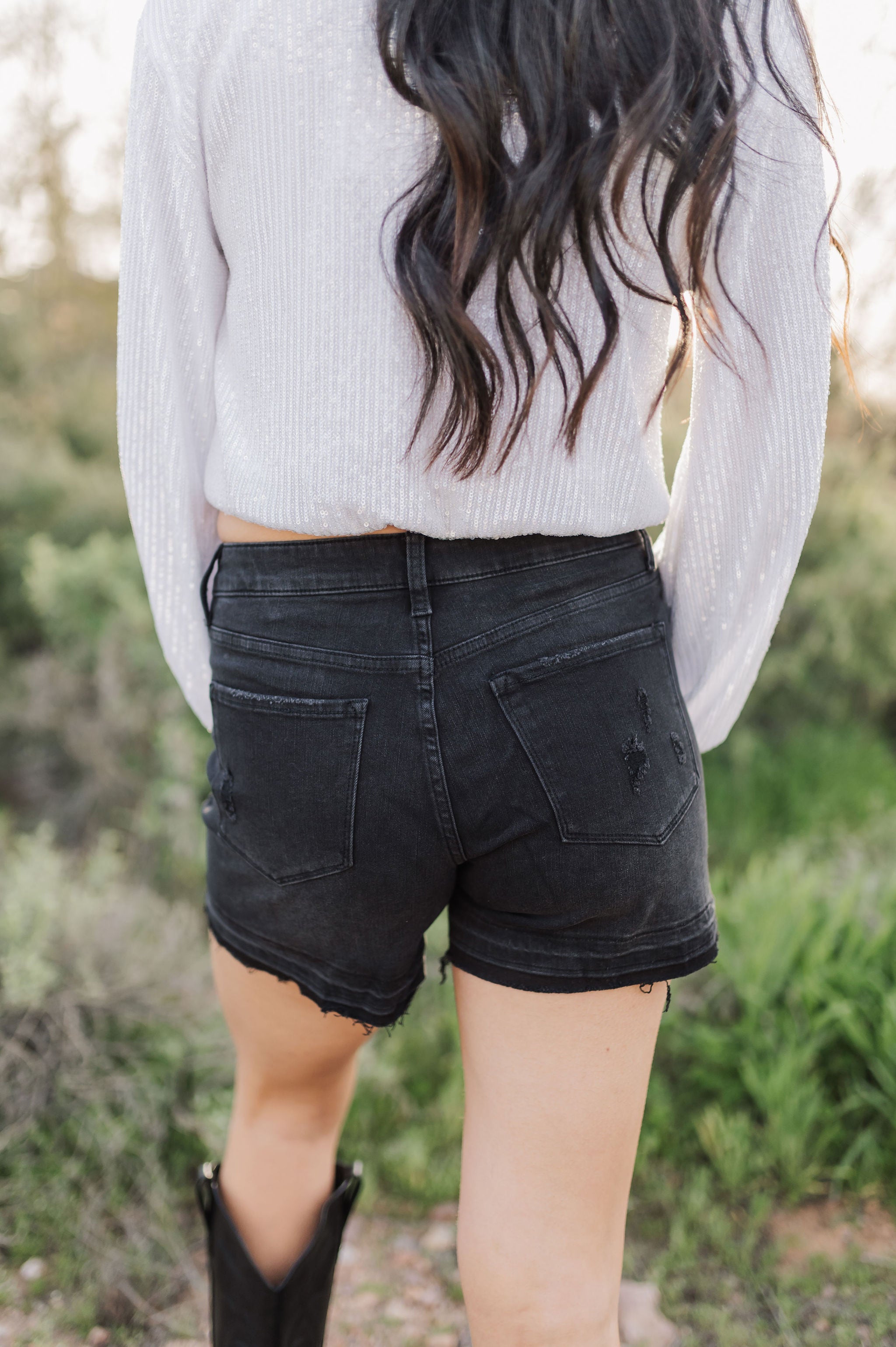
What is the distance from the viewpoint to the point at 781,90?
894 millimetres

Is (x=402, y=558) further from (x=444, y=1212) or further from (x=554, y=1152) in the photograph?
(x=444, y=1212)

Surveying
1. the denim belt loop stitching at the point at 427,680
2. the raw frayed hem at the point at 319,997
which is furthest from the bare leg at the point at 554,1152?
the denim belt loop stitching at the point at 427,680

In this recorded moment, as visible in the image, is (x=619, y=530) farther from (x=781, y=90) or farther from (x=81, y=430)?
(x=81, y=430)

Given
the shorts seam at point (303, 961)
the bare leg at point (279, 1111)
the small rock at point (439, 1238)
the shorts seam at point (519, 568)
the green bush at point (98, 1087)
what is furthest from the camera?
the small rock at point (439, 1238)

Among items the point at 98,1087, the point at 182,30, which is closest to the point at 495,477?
the point at 182,30

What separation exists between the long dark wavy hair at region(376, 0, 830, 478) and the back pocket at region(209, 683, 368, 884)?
0.28 meters

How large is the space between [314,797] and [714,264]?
0.65m

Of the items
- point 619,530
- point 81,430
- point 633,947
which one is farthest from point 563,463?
point 81,430

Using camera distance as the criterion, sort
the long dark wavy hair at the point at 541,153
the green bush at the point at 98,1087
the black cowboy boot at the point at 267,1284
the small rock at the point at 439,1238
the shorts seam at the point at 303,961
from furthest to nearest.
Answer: the small rock at the point at 439,1238 → the green bush at the point at 98,1087 → the black cowboy boot at the point at 267,1284 → the shorts seam at the point at 303,961 → the long dark wavy hair at the point at 541,153

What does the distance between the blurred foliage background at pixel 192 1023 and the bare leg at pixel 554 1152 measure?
0.86m

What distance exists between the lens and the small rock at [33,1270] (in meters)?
1.79

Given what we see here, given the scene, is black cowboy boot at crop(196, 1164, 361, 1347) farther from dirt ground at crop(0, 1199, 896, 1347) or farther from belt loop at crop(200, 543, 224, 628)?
belt loop at crop(200, 543, 224, 628)

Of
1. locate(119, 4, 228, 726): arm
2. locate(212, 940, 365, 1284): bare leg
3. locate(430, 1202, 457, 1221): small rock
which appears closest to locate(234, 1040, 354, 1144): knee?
locate(212, 940, 365, 1284): bare leg

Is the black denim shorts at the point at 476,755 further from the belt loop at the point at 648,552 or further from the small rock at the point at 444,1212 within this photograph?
the small rock at the point at 444,1212
